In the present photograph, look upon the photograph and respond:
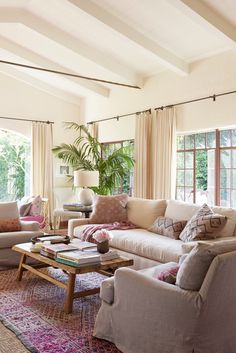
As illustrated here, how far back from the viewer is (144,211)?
5102 millimetres

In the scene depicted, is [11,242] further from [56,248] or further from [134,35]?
[134,35]

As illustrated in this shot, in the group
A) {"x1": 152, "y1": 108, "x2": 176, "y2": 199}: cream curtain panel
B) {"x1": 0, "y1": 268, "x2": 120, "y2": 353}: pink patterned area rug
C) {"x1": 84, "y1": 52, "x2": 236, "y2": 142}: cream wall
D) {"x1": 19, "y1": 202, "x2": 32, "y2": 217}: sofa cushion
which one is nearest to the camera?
{"x1": 0, "y1": 268, "x2": 120, "y2": 353}: pink patterned area rug

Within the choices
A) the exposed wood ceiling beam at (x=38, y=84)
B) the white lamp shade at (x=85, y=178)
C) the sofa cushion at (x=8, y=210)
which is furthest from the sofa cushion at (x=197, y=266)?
the exposed wood ceiling beam at (x=38, y=84)

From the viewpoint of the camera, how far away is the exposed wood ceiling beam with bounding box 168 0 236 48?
4113 millimetres

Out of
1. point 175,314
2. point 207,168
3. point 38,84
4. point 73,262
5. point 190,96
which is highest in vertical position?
point 38,84

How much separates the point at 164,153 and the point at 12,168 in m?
4.12

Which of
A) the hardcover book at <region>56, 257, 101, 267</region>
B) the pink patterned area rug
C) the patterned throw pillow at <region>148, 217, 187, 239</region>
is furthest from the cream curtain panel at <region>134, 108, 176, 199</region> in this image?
the hardcover book at <region>56, 257, 101, 267</region>

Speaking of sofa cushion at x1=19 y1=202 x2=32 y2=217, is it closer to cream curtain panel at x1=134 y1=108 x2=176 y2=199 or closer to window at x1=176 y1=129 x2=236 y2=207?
cream curtain panel at x1=134 y1=108 x2=176 y2=199

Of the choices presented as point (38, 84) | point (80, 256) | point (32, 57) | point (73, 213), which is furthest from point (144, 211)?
point (38, 84)

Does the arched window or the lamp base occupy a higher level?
the arched window

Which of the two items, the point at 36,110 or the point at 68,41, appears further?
the point at 36,110

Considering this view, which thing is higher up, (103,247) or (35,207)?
(35,207)

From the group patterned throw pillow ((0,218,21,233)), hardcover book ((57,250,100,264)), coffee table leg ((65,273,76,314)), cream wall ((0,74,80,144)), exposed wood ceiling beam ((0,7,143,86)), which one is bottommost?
coffee table leg ((65,273,76,314))

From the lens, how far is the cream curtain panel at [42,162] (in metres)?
7.77
